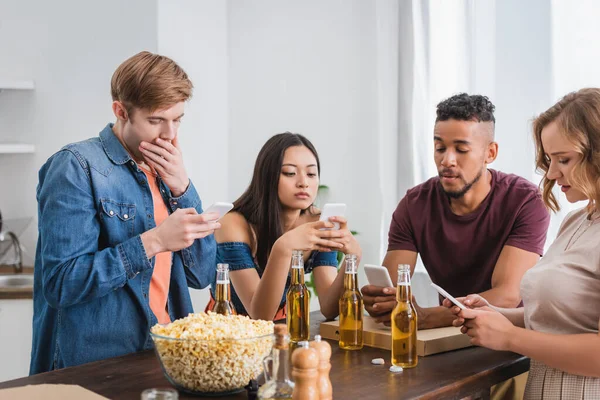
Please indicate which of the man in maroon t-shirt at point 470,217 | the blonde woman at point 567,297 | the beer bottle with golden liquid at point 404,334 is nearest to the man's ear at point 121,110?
the beer bottle with golden liquid at point 404,334

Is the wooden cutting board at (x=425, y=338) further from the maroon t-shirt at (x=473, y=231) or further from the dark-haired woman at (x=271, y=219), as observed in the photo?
the maroon t-shirt at (x=473, y=231)

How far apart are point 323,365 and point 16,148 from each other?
10.5ft

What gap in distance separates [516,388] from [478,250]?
2.51ft

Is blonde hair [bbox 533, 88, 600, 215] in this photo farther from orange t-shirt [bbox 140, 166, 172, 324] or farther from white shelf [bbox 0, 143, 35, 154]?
white shelf [bbox 0, 143, 35, 154]

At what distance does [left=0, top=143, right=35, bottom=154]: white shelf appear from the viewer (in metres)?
4.00

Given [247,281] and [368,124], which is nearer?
[247,281]

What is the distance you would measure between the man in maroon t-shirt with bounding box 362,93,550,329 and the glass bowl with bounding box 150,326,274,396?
1219 mm

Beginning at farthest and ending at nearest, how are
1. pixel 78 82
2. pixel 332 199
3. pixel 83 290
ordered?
pixel 332 199 < pixel 78 82 < pixel 83 290

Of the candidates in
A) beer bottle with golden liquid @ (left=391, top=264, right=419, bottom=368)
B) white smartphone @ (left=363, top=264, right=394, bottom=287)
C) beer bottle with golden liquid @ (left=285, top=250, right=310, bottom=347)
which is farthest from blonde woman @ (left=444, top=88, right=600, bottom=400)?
beer bottle with golden liquid @ (left=285, top=250, right=310, bottom=347)

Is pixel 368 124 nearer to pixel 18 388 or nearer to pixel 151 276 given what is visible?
pixel 151 276

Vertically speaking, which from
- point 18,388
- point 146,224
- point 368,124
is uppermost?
point 368,124

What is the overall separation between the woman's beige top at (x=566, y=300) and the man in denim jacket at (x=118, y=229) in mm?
892

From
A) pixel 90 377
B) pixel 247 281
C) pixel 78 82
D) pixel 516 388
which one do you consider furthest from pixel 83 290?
pixel 78 82

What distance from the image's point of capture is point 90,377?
66.7 inches
